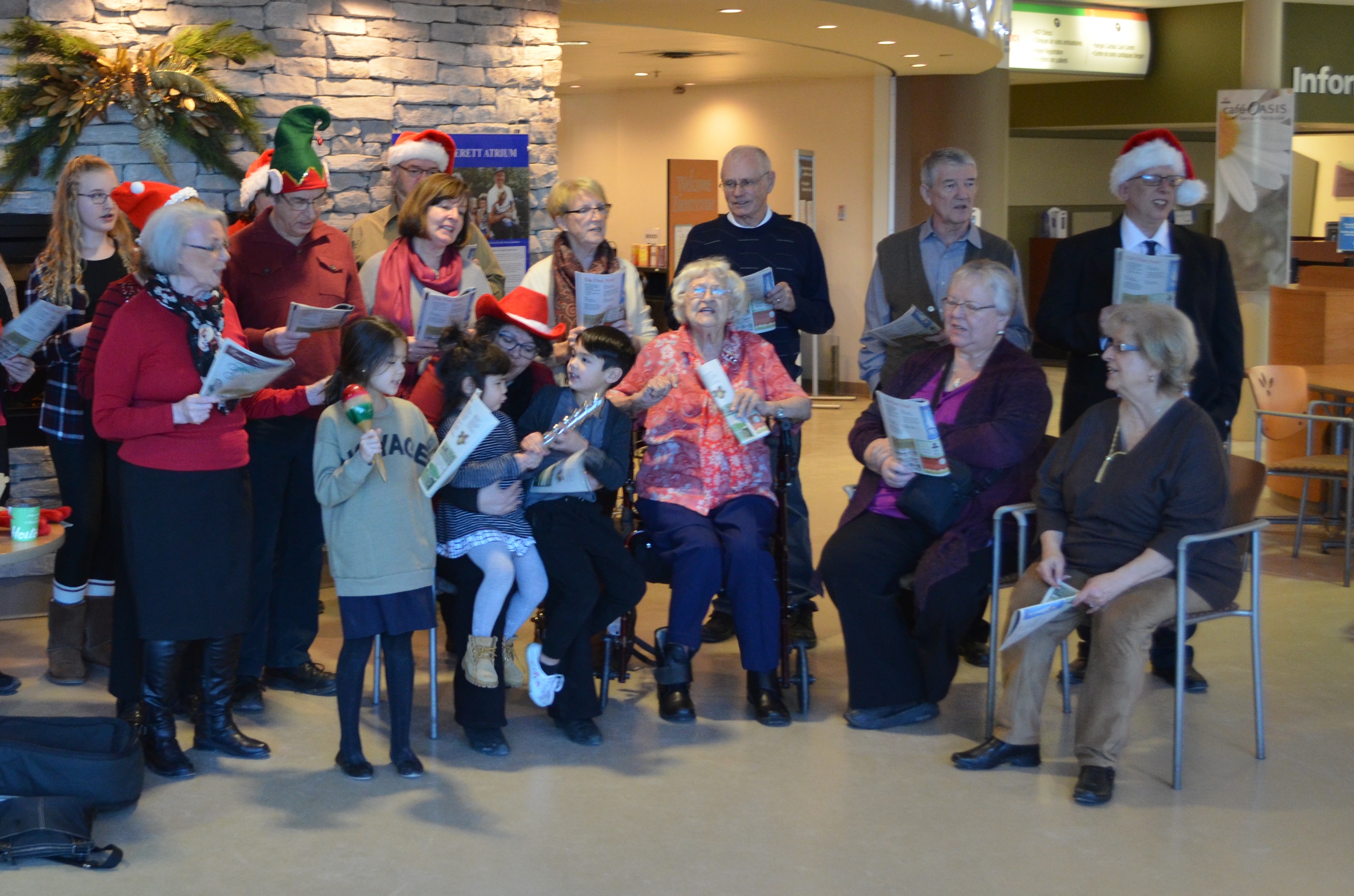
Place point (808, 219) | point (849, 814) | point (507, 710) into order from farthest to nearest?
point (808, 219) < point (507, 710) < point (849, 814)

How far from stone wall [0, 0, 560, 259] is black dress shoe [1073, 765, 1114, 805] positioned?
3.79 metres

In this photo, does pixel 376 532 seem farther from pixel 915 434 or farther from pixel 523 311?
pixel 915 434

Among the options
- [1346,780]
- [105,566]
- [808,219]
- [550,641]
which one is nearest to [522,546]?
[550,641]

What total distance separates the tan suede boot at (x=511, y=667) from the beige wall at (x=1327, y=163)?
1368cm

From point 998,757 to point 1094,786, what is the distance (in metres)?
0.29

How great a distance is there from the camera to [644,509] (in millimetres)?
4148

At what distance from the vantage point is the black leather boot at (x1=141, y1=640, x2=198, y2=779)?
11.6 ft

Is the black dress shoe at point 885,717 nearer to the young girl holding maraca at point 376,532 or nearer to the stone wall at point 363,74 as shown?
the young girl holding maraca at point 376,532

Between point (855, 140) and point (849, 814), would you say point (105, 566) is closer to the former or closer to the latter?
point (849, 814)

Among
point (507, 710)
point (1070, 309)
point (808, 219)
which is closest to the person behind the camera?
point (507, 710)

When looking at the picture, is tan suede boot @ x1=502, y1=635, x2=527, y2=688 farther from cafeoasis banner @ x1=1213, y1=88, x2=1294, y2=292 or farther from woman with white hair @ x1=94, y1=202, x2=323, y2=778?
cafeoasis banner @ x1=1213, y1=88, x2=1294, y2=292

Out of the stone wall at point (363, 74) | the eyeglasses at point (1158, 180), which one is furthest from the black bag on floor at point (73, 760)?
the eyeglasses at point (1158, 180)

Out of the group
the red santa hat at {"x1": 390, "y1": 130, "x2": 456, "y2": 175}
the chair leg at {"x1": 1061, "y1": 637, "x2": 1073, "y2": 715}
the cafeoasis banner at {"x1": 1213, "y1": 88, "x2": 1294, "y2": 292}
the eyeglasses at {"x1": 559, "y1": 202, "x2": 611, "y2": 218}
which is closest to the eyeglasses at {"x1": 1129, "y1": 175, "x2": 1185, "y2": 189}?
the chair leg at {"x1": 1061, "y1": 637, "x2": 1073, "y2": 715}

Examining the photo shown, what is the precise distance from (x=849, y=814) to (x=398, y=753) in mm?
1200
